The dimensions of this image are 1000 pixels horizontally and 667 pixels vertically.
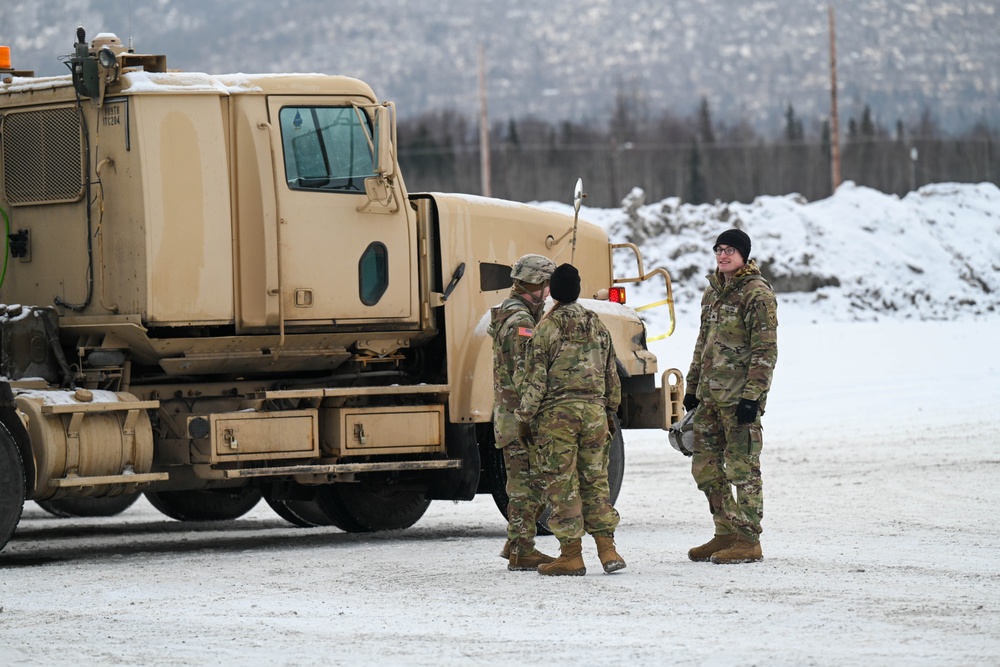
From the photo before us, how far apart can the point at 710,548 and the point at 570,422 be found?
141 cm

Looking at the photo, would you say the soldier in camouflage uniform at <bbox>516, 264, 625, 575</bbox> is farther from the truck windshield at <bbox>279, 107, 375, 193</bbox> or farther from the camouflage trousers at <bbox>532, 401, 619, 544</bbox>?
the truck windshield at <bbox>279, 107, 375, 193</bbox>

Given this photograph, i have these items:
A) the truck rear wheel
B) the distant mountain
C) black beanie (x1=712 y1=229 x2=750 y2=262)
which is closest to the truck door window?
black beanie (x1=712 y1=229 x2=750 y2=262)

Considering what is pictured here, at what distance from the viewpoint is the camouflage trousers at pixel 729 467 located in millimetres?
10312

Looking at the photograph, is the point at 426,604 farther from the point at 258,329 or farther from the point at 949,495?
the point at 949,495

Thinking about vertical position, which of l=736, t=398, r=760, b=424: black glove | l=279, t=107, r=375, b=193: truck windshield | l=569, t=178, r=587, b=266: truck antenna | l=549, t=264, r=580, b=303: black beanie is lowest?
l=736, t=398, r=760, b=424: black glove

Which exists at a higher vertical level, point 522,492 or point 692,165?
point 692,165

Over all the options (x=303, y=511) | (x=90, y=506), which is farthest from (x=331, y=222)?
(x=90, y=506)

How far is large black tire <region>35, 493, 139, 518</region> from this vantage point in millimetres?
16516

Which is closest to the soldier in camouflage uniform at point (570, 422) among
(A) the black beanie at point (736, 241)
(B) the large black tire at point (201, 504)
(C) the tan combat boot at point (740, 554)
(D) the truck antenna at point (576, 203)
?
(C) the tan combat boot at point (740, 554)

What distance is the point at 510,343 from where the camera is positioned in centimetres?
1023

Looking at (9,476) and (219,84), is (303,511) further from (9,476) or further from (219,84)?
(219,84)

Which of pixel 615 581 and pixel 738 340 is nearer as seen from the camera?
pixel 615 581

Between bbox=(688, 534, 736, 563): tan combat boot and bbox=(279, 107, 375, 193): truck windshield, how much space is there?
3565mm

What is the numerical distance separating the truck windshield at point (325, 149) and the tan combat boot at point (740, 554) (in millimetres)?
3743
